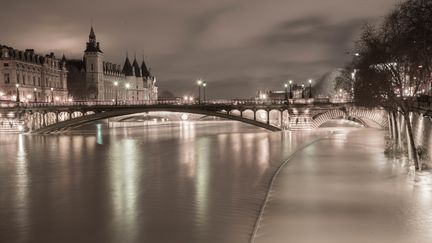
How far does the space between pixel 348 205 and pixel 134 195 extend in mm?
10779

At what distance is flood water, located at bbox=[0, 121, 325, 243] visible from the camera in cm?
1853

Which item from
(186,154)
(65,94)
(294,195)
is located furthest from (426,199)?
(65,94)

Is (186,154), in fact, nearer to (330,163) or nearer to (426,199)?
(330,163)

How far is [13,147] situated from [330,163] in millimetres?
36974

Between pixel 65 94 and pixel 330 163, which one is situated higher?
pixel 65 94

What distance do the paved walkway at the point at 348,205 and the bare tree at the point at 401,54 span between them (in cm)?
381

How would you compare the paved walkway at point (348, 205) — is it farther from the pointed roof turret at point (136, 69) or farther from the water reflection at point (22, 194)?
the pointed roof turret at point (136, 69)

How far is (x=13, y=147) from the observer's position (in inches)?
2181

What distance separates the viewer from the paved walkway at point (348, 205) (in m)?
17.0

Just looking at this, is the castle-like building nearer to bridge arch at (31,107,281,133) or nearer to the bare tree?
bridge arch at (31,107,281,133)

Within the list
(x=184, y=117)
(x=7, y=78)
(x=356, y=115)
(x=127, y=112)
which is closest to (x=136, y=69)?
(x=184, y=117)

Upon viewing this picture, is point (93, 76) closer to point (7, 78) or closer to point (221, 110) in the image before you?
point (7, 78)

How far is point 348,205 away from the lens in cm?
2111

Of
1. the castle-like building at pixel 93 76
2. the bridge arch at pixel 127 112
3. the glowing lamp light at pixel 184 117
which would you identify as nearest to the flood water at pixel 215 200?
the bridge arch at pixel 127 112
